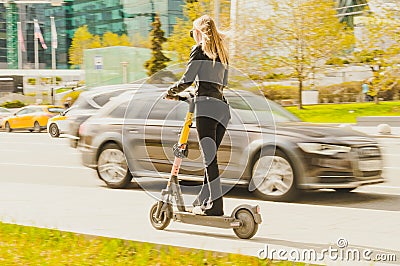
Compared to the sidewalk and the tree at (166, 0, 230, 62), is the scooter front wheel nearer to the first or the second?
the sidewalk

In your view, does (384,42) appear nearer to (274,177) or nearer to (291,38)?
(291,38)

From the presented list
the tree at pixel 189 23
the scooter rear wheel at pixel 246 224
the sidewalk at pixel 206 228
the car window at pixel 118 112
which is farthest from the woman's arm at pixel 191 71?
the tree at pixel 189 23

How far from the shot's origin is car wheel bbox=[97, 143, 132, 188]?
35.0 feet

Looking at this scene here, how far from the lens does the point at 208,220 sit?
21.5 feet

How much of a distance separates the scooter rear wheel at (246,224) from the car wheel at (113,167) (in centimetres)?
434

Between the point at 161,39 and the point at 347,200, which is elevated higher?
the point at 161,39

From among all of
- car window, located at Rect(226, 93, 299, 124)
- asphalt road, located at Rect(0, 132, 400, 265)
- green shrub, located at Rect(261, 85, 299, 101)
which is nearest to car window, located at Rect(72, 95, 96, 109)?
asphalt road, located at Rect(0, 132, 400, 265)

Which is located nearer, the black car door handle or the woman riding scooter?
the woman riding scooter

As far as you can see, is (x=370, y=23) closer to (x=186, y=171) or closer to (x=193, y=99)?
(x=186, y=171)

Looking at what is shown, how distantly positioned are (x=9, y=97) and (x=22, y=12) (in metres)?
15.8

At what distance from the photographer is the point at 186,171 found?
9.32 metres

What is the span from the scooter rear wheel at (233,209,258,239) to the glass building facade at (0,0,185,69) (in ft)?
156

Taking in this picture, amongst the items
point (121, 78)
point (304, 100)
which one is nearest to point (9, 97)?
point (121, 78)

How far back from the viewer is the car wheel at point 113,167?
1067cm
